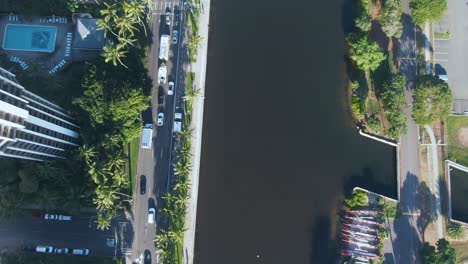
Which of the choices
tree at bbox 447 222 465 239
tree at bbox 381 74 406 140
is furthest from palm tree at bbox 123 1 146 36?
tree at bbox 447 222 465 239

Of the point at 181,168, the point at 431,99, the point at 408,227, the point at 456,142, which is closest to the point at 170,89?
the point at 181,168

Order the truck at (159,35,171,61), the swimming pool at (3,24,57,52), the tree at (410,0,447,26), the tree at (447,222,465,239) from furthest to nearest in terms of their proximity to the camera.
A: the swimming pool at (3,24,57,52), the truck at (159,35,171,61), the tree at (410,0,447,26), the tree at (447,222,465,239)

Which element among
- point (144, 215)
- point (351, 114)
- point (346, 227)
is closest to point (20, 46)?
point (144, 215)

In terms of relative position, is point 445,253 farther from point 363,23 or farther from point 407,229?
point 363,23

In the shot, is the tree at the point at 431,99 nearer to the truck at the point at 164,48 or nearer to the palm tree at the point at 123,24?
the truck at the point at 164,48

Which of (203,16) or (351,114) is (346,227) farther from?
(203,16)

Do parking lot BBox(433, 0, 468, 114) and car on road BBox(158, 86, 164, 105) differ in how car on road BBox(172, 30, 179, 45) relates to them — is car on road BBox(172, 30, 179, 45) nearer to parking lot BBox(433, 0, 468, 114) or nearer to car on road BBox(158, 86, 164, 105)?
car on road BBox(158, 86, 164, 105)
